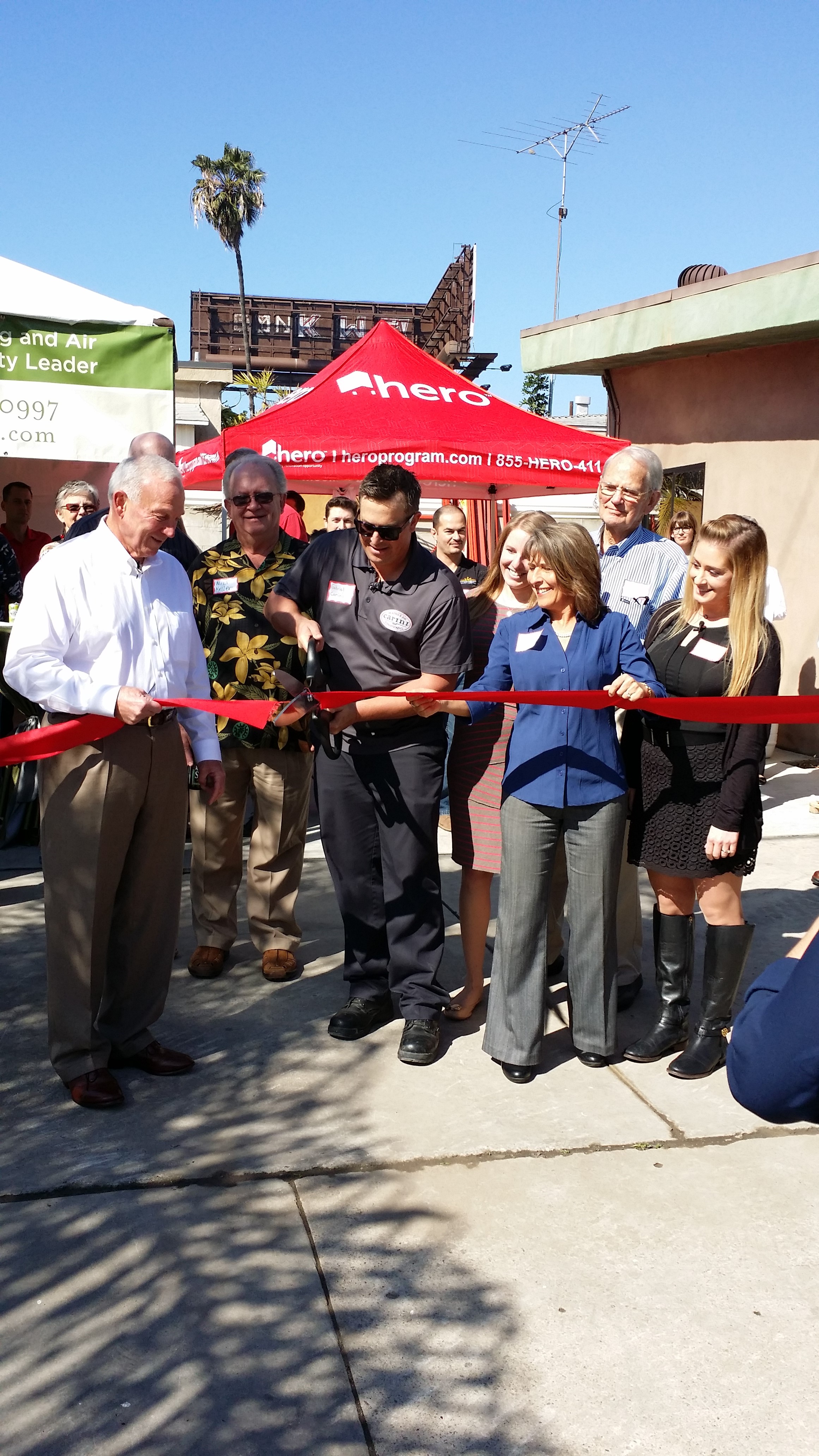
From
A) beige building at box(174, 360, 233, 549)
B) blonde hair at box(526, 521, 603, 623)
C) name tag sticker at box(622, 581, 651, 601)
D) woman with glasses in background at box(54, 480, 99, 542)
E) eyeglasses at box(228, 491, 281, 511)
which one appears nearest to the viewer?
blonde hair at box(526, 521, 603, 623)

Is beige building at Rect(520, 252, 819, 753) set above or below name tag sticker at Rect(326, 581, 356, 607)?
above

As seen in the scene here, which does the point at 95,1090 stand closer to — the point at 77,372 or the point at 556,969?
the point at 556,969

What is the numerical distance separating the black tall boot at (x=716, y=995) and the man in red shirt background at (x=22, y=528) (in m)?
5.49

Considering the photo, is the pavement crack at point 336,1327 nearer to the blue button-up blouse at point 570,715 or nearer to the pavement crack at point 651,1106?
the pavement crack at point 651,1106

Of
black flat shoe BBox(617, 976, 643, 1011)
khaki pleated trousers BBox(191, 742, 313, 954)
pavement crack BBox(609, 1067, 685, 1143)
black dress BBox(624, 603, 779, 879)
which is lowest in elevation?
pavement crack BBox(609, 1067, 685, 1143)

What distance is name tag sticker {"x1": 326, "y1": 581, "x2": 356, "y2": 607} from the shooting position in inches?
170

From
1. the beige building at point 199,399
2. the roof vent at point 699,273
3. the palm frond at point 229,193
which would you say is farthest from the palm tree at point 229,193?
the roof vent at point 699,273

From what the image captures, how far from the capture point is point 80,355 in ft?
22.0

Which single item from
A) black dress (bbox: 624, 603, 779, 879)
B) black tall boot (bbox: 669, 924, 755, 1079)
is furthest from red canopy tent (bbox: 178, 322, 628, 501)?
black tall boot (bbox: 669, 924, 755, 1079)

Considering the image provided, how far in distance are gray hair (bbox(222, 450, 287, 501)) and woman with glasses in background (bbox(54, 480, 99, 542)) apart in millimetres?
1759

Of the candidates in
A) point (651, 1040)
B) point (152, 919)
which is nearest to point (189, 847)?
point (152, 919)

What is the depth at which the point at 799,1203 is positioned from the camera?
3443 mm

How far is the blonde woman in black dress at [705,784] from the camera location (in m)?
4.00

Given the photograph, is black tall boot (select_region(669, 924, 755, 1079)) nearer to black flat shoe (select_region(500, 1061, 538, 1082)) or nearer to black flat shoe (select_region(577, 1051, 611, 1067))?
black flat shoe (select_region(577, 1051, 611, 1067))
